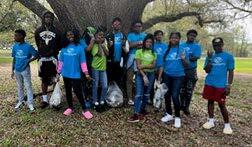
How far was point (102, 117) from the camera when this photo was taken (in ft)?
30.4

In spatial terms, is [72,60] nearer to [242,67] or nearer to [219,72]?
[219,72]

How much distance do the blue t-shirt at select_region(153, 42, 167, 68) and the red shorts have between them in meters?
1.19

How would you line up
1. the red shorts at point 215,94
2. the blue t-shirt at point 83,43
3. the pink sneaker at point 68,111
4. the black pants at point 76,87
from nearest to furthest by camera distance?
1. the red shorts at point 215,94
2. the black pants at point 76,87
3. the blue t-shirt at point 83,43
4. the pink sneaker at point 68,111

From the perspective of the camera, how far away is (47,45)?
30.9ft

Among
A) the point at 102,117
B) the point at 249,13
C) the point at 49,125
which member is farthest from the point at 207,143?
the point at 249,13

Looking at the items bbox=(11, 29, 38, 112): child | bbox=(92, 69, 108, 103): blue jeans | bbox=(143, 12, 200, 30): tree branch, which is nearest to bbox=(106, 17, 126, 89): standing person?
bbox=(92, 69, 108, 103): blue jeans

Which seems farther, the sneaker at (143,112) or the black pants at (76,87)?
the sneaker at (143,112)

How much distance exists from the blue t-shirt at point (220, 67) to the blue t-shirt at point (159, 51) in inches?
47.6

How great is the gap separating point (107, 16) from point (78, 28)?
837 millimetres

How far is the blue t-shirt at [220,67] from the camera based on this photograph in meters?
8.72

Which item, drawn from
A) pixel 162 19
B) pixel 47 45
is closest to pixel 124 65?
pixel 47 45

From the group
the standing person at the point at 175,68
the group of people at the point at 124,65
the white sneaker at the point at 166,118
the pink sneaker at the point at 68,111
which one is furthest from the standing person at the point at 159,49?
the pink sneaker at the point at 68,111

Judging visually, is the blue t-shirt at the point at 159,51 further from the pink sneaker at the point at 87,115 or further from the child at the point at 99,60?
the pink sneaker at the point at 87,115

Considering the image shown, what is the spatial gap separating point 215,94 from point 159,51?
1643 mm
